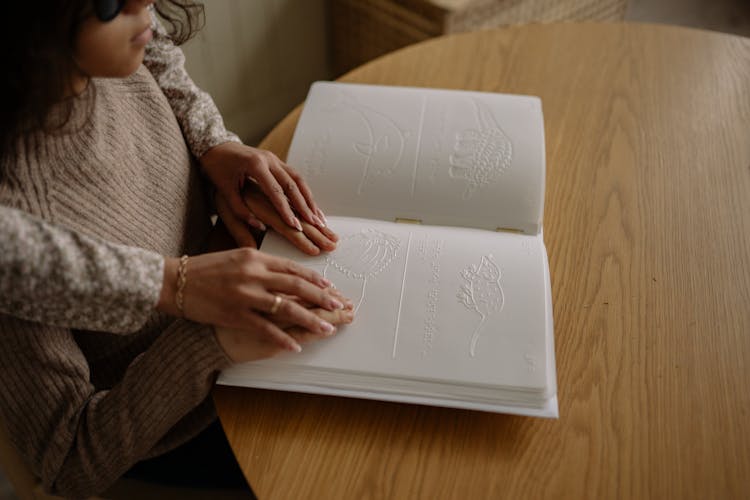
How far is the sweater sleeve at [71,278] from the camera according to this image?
61 centimetres

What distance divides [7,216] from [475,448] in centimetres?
52

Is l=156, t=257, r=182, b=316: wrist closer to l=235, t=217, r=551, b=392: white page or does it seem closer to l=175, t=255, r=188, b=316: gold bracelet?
l=175, t=255, r=188, b=316: gold bracelet

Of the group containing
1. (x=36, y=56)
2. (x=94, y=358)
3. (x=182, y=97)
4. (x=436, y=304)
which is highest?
(x=36, y=56)

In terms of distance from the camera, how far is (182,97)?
0.98 meters

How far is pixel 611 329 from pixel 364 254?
0.31 m

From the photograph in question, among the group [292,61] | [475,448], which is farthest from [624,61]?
[292,61]

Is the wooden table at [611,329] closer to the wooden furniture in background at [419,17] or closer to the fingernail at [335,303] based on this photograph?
the fingernail at [335,303]

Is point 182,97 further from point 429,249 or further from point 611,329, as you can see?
point 611,329

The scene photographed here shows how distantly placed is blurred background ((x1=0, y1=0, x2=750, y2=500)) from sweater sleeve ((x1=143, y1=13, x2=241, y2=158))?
774mm

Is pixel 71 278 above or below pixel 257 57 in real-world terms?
above

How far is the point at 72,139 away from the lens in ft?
2.45

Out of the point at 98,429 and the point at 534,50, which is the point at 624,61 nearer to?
the point at 534,50

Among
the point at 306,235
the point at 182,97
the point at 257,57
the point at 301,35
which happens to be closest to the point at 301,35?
the point at 301,35

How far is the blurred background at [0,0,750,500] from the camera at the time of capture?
1.72 metres
